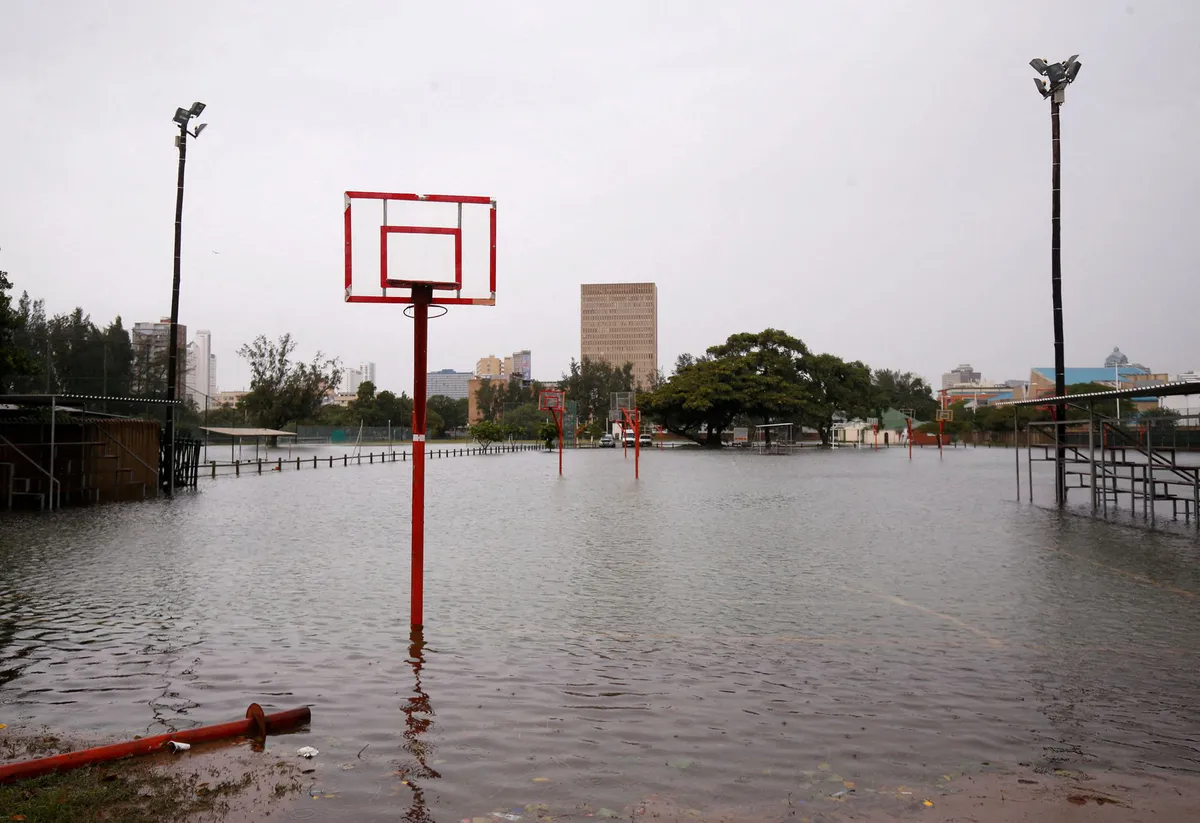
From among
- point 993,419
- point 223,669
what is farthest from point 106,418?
point 993,419

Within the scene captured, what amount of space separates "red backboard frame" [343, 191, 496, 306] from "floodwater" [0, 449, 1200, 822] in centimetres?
283

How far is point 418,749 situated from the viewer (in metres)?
4.78

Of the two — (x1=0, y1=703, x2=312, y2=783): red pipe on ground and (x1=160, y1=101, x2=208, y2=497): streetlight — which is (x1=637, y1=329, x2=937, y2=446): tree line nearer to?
(x1=160, y1=101, x2=208, y2=497): streetlight

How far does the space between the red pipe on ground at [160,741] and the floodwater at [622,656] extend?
0.42 ft

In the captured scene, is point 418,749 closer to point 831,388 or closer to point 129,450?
point 129,450

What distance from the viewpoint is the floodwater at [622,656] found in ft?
15.0

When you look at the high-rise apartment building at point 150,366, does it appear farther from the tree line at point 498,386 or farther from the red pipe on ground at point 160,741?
A: the red pipe on ground at point 160,741

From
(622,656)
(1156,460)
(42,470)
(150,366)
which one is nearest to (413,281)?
(622,656)

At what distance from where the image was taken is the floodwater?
15.0ft

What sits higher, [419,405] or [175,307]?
[175,307]

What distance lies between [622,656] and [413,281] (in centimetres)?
343

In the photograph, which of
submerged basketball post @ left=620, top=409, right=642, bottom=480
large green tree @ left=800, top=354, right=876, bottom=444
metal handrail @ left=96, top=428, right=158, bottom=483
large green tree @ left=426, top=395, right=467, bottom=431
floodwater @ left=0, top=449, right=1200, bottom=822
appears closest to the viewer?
floodwater @ left=0, top=449, right=1200, bottom=822

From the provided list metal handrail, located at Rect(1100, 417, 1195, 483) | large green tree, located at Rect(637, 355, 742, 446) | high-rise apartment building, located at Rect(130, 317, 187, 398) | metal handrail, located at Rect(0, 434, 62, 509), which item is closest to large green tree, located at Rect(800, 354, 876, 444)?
large green tree, located at Rect(637, 355, 742, 446)

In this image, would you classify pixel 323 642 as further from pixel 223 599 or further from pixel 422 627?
pixel 223 599
